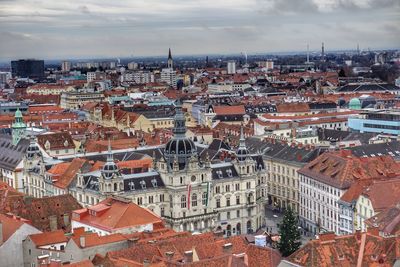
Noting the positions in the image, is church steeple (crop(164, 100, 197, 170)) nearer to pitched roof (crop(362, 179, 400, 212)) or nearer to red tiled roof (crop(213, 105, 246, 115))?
pitched roof (crop(362, 179, 400, 212))

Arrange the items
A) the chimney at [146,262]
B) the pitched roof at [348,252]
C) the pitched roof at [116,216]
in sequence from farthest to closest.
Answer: the pitched roof at [116,216]
the pitched roof at [348,252]
the chimney at [146,262]

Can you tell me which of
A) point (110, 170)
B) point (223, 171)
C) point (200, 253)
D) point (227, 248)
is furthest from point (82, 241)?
point (223, 171)

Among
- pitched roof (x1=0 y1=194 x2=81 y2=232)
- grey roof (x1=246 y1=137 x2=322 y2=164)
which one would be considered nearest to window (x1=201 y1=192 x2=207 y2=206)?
pitched roof (x1=0 y1=194 x2=81 y2=232)

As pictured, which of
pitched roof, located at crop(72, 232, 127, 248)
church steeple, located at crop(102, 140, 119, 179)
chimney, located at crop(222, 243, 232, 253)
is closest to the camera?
chimney, located at crop(222, 243, 232, 253)

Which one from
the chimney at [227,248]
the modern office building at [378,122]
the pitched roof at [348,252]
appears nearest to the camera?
the pitched roof at [348,252]

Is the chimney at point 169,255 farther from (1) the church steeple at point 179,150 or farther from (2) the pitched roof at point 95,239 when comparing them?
(1) the church steeple at point 179,150

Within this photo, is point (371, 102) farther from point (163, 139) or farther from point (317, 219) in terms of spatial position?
point (317, 219)

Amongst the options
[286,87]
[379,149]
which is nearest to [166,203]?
[379,149]

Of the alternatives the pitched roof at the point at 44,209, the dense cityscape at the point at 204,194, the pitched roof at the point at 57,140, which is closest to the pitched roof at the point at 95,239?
the dense cityscape at the point at 204,194
